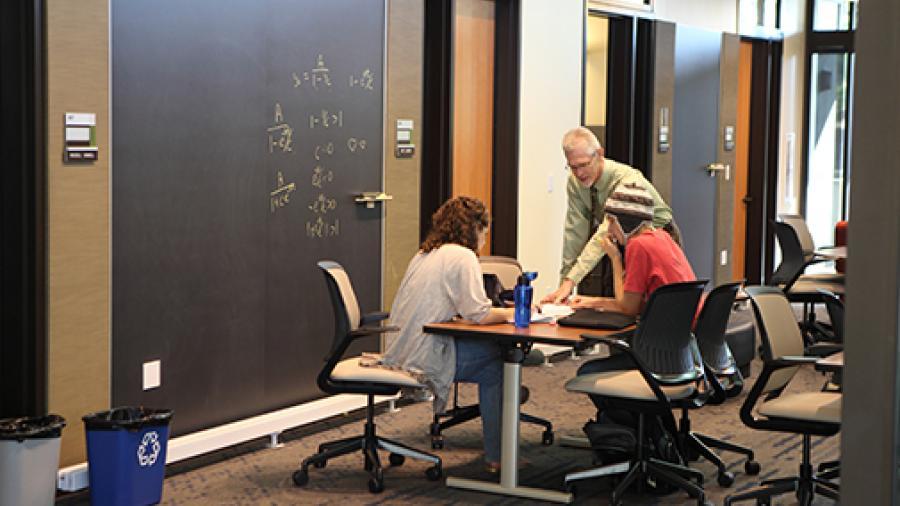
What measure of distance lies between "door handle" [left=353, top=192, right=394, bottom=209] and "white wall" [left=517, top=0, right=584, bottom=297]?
1.53 m

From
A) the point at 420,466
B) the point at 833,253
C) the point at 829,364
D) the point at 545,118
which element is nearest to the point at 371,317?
the point at 420,466

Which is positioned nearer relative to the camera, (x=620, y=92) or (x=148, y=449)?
(x=148, y=449)

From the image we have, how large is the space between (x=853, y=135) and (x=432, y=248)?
275 centimetres

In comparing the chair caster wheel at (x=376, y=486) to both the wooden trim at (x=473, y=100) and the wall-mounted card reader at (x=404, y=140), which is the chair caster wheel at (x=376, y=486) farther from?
the wooden trim at (x=473, y=100)

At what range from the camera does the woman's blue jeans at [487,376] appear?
16.3 ft

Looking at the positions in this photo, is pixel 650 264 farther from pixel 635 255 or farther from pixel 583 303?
pixel 583 303

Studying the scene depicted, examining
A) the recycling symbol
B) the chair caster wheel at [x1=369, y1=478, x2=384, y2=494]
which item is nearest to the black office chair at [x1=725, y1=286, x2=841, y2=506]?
the chair caster wheel at [x1=369, y1=478, x2=384, y2=494]

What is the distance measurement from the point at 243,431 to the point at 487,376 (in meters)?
1.29

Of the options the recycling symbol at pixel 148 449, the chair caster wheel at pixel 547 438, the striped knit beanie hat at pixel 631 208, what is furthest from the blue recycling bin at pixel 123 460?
the striped knit beanie hat at pixel 631 208

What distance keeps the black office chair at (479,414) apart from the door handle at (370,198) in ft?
2.38

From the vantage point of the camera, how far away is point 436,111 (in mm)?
7164

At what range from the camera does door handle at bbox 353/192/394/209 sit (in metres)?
6.37

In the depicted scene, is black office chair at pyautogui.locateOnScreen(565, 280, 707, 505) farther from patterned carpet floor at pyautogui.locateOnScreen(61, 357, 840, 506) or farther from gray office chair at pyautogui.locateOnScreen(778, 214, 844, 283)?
gray office chair at pyautogui.locateOnScreen(778, 214, 844, 283)

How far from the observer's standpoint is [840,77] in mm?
12602
